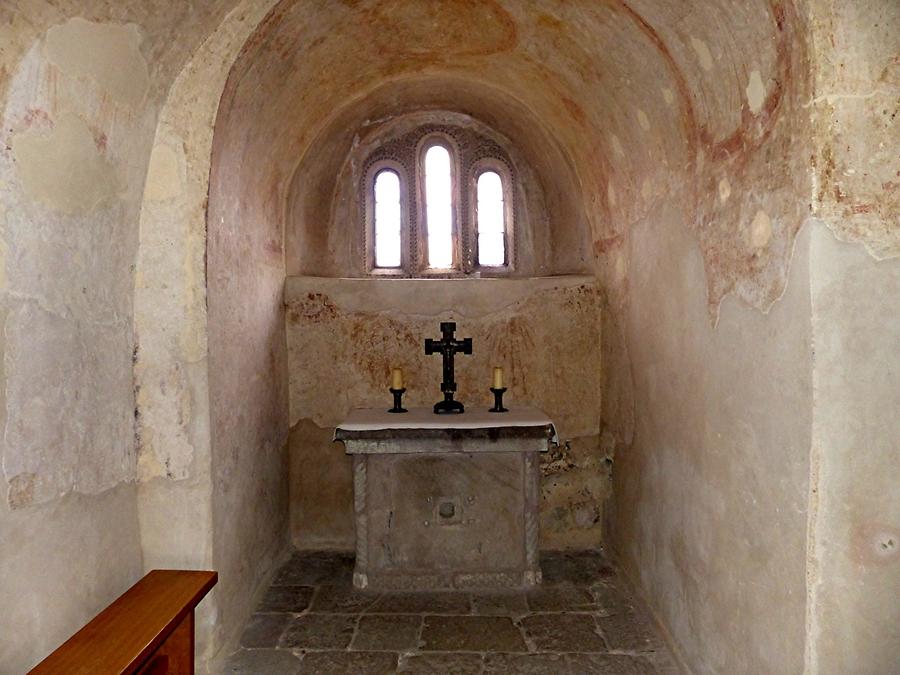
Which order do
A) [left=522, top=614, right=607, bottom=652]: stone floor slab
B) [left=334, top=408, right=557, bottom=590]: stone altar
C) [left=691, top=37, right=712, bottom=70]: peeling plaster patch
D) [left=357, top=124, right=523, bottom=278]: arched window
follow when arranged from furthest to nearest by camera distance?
[left=357, top=124, right=523, bottom=278]: arched window < [left=334, top=408, right=557, bottom=590]: stone altar < [left=522, top=614, right=607, bottom=652]: stone floor slab < [left=691, top=37, right=712, bottom=70]: peeling plaster patch

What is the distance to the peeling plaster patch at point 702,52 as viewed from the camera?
2.59 metres

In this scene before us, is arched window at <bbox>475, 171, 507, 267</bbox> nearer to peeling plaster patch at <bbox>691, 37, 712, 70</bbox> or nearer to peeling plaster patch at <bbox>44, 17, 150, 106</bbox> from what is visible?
peeling plaster patch at <bbox>691, 37, 712, 70</bbox>

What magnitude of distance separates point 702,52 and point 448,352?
2453 millimetres

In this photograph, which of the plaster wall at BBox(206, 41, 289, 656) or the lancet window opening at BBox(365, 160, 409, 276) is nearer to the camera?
the plaster wall at BBox(206, 41, 289, 656)

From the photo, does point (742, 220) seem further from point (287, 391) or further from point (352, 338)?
point (287, 391)

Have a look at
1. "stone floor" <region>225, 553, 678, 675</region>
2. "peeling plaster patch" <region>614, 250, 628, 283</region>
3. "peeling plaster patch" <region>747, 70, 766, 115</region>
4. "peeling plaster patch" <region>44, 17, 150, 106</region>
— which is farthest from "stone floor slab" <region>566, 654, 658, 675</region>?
"peeling plaster patch" <region>44, 17, 150, 106</region>

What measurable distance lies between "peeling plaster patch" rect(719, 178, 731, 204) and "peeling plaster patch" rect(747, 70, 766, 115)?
1.08 feet

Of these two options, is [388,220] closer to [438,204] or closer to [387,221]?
[387,221]

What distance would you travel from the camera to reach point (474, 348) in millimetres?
4871

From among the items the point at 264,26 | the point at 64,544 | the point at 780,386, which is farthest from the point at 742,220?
the point at 64,544

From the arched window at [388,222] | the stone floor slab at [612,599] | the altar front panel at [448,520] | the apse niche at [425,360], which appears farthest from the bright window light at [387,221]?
the stone floor slab at [612,599]

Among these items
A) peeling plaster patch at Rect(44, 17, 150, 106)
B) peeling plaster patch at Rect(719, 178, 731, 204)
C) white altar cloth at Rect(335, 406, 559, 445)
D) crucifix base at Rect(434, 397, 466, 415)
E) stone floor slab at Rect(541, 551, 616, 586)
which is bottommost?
stone floor slab at Rect(541, 551, 616, 586)

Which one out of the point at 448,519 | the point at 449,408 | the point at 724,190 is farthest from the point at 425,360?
the point at 724,190

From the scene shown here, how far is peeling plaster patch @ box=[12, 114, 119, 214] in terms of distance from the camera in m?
2.13
